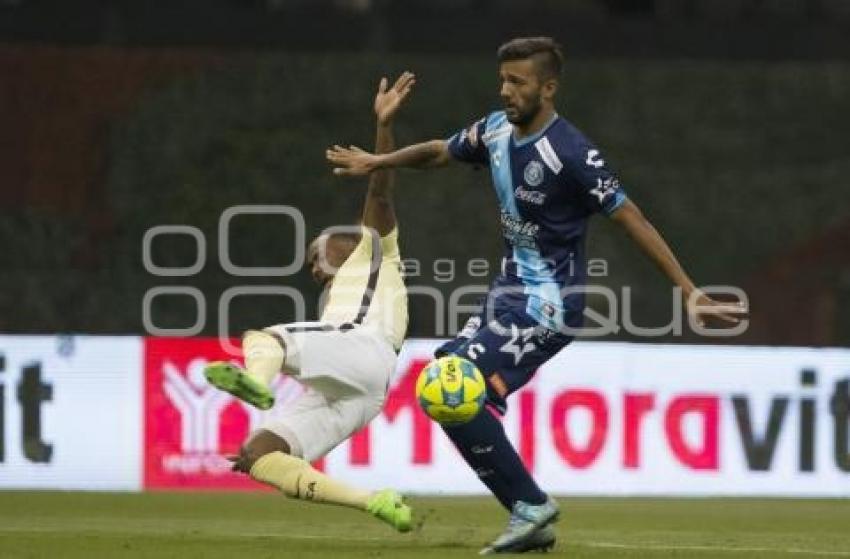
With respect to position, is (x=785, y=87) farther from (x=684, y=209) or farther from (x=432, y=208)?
(x=432, y=208)

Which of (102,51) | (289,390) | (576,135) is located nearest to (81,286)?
(102,51)

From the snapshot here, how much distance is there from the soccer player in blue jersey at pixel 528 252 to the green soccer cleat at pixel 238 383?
0.89 m

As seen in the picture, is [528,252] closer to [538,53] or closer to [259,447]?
[538,53]

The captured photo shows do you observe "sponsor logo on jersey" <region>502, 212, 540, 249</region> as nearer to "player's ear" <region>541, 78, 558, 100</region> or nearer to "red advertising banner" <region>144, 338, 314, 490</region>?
"player's ear" <region>541, 78, 558, 100</region>

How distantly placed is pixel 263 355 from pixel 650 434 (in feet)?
19.9

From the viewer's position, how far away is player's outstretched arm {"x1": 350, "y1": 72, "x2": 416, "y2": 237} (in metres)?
9.38

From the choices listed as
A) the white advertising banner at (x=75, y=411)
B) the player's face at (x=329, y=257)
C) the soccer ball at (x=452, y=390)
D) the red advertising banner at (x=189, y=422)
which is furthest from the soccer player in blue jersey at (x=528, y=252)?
the white advertising banner at (x=75, y=411)

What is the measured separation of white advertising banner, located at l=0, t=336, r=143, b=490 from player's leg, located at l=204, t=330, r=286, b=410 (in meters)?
5.75

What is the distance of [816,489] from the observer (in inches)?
565

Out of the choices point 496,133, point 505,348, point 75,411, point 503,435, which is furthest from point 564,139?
point 75,411

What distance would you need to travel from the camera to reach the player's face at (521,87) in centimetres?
884

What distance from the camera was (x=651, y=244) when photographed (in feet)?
28.1

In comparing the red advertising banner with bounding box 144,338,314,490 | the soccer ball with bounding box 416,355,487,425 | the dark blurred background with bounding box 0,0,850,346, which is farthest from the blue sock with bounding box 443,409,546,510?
the dark blurred background with bounding box 0,0,850,346

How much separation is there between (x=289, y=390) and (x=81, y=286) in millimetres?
4425
